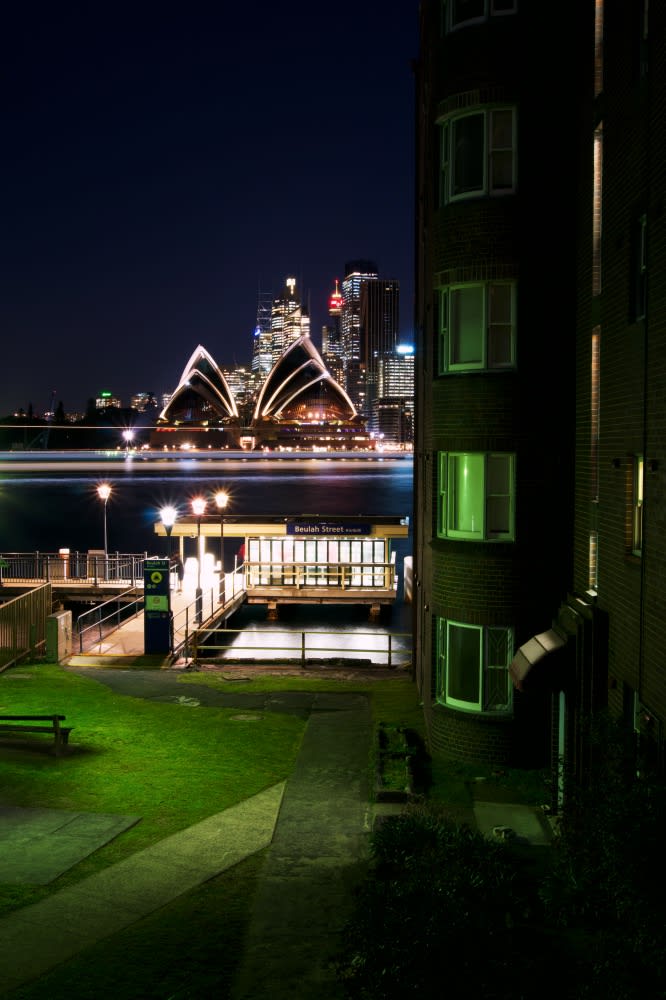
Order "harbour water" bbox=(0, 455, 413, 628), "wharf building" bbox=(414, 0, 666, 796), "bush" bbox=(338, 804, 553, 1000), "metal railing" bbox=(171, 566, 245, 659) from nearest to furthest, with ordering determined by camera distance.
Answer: "bush" bbox=(338, 804, 553, 1000) < "wharf building" bbox=(414, 0, 666, 796) < "metal railing" bbox=(171, 566, 245, 659) < "harbour water" bbox=(0, 455, 413, 628)

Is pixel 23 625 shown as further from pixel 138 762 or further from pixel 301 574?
pixel 301 574

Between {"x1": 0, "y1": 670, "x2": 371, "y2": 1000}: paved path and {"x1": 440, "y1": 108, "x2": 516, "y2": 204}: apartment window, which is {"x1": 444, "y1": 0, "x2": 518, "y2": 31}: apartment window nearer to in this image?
{"x1": 440, "y1": 108, "x2": 516, "y2": 204}: apartment window

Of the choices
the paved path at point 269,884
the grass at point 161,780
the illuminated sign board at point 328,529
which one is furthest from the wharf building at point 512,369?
the illuminated sign board at point 328,529

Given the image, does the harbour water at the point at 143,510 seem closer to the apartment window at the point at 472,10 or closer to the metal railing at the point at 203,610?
the metal railing at the point at 203,610

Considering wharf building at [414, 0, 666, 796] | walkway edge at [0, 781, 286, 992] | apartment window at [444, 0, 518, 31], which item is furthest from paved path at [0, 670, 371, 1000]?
apartment window at [444, 0, 518, 31]

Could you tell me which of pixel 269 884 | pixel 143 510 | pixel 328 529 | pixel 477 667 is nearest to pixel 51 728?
pixel 269 884

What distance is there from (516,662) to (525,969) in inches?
235

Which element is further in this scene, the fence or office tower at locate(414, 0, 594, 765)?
the fence

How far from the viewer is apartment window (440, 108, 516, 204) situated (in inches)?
549

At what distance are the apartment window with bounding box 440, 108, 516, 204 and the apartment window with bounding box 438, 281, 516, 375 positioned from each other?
1.49 metres

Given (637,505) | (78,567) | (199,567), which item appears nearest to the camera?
(637,505)

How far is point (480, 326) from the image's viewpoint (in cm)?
1422

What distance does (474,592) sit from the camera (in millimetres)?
14227

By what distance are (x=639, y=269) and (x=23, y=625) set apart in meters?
17.5
